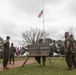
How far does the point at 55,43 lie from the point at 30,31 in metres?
31.2

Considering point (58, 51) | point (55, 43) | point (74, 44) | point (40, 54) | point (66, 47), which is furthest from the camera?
point (55, 43)

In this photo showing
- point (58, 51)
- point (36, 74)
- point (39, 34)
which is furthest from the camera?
point (58, 51)

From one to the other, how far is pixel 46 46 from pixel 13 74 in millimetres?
5960

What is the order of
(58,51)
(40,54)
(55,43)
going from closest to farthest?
(40,54) → (58,51) → (55,43)

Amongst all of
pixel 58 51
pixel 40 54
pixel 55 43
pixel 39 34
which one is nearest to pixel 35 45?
pixel 40 54

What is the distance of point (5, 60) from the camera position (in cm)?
1847

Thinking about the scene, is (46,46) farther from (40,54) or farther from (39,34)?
(39,34)

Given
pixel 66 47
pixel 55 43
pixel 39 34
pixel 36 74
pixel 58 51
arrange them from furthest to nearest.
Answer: pixel 55 43 → pixel 58 51 → pixel 39 34 → pixel 66 47 → pixel 36 74

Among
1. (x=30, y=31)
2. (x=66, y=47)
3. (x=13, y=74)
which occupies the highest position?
(x=30, y=31)

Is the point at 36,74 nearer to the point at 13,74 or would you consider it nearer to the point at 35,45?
the point at 13,74

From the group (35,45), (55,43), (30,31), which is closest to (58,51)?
(55,43)

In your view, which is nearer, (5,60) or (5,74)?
(5,74)

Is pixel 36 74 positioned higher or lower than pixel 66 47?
lower

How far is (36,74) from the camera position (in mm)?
13453
